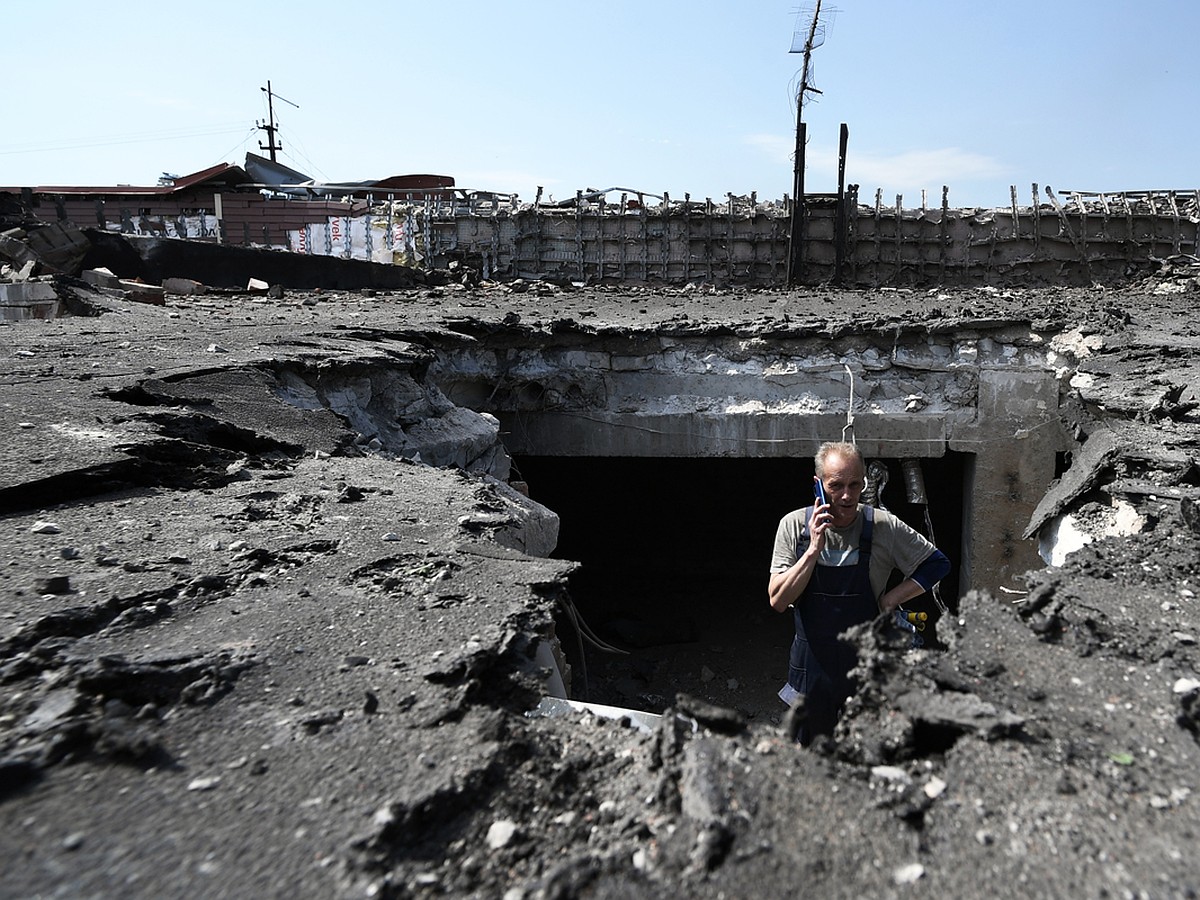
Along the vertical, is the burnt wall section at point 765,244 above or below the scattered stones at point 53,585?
above

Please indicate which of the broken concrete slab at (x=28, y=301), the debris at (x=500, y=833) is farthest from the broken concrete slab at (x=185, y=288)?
the debris at (x=500, y=833)

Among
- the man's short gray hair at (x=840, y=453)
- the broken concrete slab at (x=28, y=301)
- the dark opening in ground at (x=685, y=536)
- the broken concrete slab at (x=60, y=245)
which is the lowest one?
the dark opening in ground at (x=685, y=536)

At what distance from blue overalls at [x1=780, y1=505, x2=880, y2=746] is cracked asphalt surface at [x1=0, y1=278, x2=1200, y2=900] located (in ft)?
2.37

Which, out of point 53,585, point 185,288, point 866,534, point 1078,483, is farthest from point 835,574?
point 185,288

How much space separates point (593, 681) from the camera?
728 centimetres

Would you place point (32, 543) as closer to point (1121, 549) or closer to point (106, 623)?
point (106, 623)

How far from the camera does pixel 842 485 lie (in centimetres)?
311

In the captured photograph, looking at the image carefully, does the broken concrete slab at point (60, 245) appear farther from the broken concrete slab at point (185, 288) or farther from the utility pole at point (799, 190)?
the utility pole at point (799, 190)

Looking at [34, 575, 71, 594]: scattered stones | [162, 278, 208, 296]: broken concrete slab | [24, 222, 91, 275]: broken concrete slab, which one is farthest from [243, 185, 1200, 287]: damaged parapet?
[34, 575, 71, 594]: scattered stones

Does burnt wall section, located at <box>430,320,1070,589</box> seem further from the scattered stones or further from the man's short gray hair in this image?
the scattered stones

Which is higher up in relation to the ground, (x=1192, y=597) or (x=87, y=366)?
(x=87, y=366)

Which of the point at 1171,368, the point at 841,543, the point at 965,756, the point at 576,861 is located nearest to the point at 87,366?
the point at 841,543

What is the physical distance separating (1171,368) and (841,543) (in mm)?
3335

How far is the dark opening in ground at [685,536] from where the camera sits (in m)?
8.48
